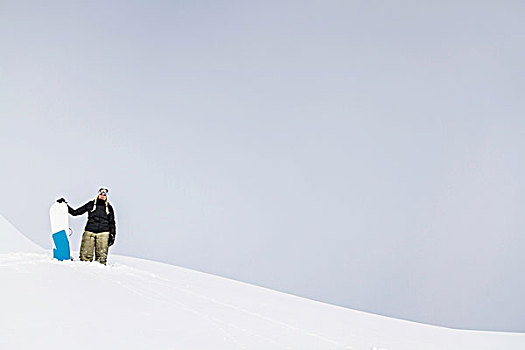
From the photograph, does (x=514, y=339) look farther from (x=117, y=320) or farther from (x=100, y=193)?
(x=100, y=193)

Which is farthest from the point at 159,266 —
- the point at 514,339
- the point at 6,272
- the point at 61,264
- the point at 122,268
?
the point at 514,339

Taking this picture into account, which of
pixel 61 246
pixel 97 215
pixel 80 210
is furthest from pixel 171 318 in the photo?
pixel 80 210

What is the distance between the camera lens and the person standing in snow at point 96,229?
34.3ft

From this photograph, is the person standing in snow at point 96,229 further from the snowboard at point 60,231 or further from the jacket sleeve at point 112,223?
the snowboard at point 60,231

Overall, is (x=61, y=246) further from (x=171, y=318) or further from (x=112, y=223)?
(x=171, y=318)

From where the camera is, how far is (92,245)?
34.5ft

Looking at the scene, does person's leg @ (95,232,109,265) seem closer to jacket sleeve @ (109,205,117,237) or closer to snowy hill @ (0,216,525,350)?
jacket sleeve @ (109,205,117,237)

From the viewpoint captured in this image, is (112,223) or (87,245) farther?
(112,223)

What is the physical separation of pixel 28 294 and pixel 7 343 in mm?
1737

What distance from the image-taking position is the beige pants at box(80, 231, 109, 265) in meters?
10.5

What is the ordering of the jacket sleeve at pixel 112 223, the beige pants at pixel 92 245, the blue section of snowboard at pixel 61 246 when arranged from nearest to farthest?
1. the blue section of snowboard at pixel 61 246
2. the beige pants at pixel 92 245
3. the jacket sleeve at pixel 112 223

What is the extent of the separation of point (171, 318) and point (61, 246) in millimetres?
4531

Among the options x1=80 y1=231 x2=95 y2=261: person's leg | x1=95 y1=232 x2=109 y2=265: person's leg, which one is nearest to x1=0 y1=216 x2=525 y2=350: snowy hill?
x1=95 y1=232 x2=109 y2=265: person's leg

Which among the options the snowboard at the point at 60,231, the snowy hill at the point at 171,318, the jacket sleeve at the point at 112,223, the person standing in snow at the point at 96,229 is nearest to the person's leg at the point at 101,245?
the person standing in snow at the point at 96,229
